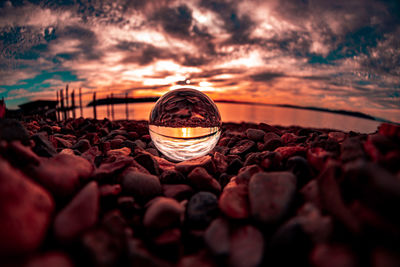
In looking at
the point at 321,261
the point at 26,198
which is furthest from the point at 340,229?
the point at 26,198

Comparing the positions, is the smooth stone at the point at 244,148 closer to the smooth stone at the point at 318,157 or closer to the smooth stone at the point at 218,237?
the smooth stone at the point at 318,157

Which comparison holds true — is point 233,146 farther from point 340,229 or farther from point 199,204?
point 340,229

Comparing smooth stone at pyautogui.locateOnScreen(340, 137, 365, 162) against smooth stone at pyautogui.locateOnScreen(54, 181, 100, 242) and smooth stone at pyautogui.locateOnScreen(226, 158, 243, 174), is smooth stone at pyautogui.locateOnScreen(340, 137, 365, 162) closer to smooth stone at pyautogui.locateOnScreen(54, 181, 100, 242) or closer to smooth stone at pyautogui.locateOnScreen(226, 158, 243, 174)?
smooth stone at pyautogui.locateOnScreen(226, 158, 243, 174)

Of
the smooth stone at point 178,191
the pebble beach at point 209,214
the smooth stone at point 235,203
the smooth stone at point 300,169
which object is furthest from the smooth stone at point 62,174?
the smooth stone at point 300,169

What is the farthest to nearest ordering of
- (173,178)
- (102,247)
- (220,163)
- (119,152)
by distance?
(119,152) → (220,163) → (173,178) → (102,247)

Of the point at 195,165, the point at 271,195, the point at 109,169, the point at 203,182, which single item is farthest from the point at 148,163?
the point at 271,195

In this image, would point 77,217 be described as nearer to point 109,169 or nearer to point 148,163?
point 109,169
